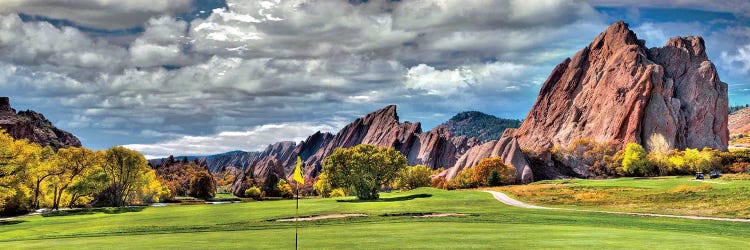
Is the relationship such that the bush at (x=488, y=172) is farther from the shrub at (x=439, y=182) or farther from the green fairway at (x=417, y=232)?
the green fairway at (x=417, y=232)

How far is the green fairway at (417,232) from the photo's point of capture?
80.4 feet

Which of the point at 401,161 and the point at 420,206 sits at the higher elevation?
the point at 401,161

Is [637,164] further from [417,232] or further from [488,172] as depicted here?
[417,232]

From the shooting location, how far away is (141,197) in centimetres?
10831

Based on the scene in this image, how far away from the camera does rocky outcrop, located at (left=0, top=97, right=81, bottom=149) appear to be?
15612 cm

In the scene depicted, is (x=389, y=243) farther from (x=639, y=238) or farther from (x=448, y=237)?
(x=639, y=238)

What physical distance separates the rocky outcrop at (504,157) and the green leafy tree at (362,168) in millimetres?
39966

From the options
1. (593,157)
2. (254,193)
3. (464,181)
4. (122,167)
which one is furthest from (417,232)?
(593,157)

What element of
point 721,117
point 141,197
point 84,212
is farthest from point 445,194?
point 721,117

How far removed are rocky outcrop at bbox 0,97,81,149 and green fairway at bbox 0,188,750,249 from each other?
11712 centimetres

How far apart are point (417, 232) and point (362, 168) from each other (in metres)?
48.3

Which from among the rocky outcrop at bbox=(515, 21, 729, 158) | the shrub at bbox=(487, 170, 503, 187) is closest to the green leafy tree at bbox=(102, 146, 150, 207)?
the shrub at bbox=(487, 170, 503, 187)

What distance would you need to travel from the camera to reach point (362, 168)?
79.3m

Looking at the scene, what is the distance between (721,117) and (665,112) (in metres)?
19.4
